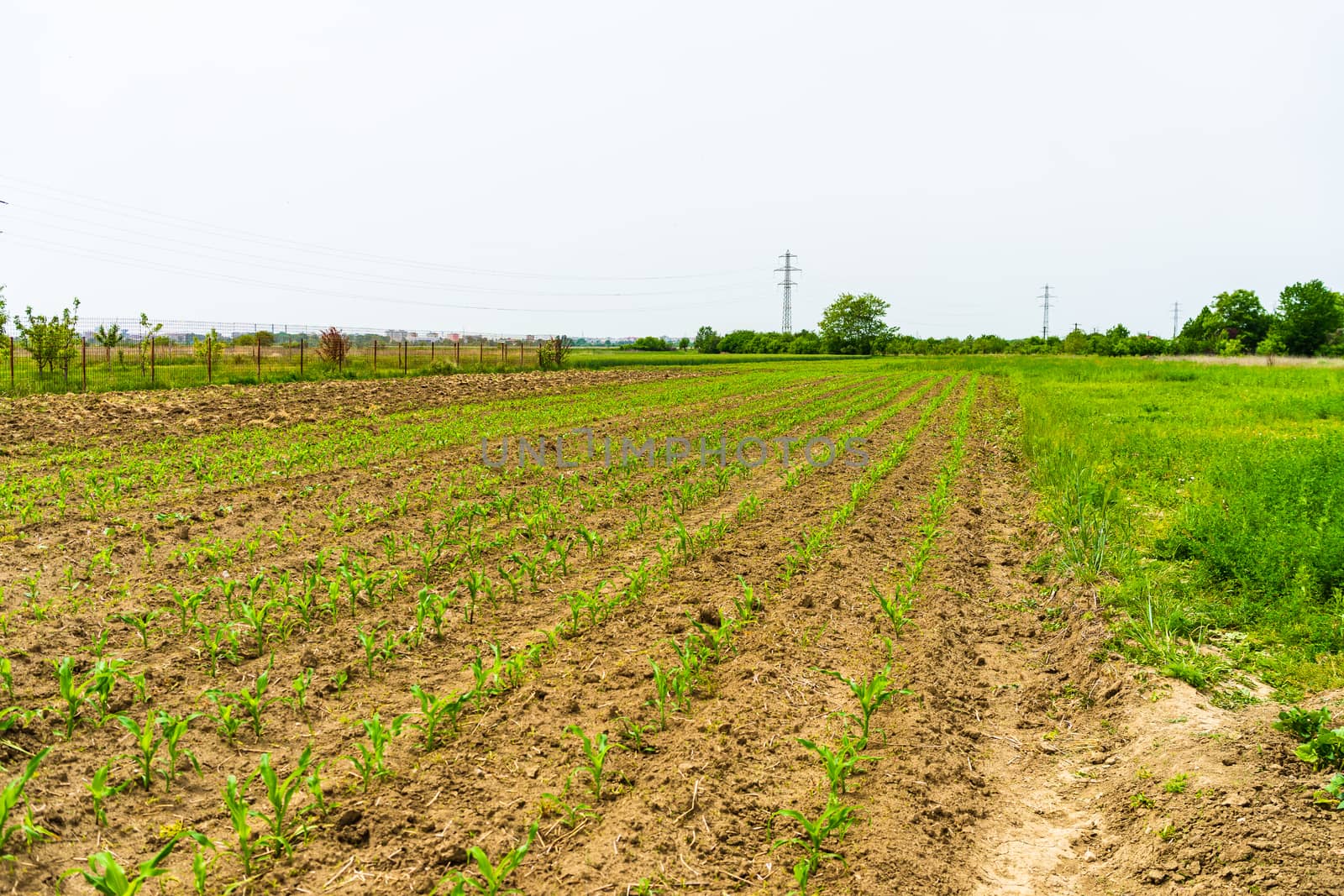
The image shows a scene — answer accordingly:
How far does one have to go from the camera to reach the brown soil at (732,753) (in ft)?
9.91

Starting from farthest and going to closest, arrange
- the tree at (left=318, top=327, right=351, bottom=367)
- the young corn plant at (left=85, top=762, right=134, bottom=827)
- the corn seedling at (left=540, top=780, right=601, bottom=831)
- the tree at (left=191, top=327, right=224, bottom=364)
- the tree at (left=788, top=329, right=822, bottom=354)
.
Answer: the tree at (left=788, top=329, right=822, bottom=354)
the tree at (left=318, top=327, right=351, bottom=367)
the tree at (left=191, top=327, right=224, bottom=364)
the corn seedling at (left=540, top=780, right=601, bottom=831)
the young corn plant at (left=85, top=762, right=134, bottom=827)

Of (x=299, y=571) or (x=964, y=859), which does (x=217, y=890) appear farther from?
(x=299, y=571)

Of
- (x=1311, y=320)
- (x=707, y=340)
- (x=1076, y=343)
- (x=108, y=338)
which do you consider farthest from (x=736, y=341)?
(x=108, y=338)

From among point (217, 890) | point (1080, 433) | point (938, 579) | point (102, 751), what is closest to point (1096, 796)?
point (938, 579)

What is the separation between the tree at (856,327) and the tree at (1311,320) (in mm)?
46561

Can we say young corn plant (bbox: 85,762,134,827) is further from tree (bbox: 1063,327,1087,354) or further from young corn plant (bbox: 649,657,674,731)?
tree (bbox: 1063,327,1087,354)

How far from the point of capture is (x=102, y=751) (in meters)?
3.72

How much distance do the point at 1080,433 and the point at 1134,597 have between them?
8.29 metres

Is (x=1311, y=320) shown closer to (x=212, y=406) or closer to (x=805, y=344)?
(x=805, y=344)

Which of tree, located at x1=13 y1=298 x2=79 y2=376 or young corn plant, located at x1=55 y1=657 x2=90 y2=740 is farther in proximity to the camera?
tree, located at x1=13 y1=298 x2=79 y2=376

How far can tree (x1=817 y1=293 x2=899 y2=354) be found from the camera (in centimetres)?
11206

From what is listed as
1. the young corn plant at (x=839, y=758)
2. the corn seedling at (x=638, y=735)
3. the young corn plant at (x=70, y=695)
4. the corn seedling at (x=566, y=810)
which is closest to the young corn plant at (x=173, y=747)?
the young corn plant at (x=70, y=695)

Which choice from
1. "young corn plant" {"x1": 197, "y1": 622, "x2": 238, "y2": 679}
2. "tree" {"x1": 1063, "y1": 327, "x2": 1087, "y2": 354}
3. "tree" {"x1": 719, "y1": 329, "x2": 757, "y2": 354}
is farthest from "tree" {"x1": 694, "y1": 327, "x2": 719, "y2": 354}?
"young corn plant" {"x1": 197, "y1": 622, "x2": 238, "y2": 679}

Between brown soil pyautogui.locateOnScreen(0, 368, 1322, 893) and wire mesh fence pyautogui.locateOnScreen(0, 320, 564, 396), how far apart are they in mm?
20179
